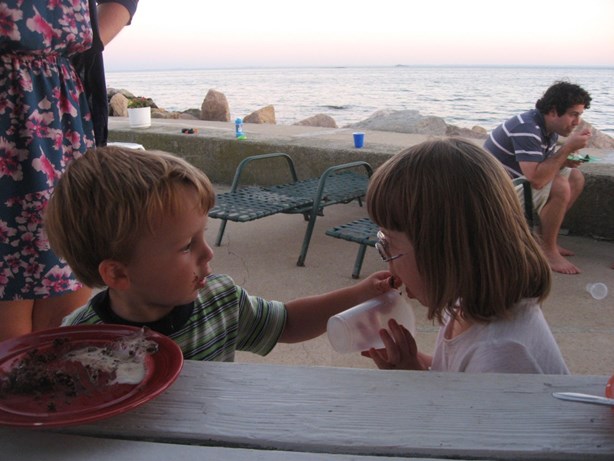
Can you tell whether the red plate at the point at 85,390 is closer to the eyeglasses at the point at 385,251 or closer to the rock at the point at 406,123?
the eyeglasses at the point at 385,251

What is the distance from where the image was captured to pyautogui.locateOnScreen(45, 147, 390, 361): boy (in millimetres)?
1388

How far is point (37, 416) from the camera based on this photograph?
37.2 inches

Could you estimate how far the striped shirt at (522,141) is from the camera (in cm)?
449

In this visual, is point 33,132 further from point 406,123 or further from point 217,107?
point 217,107

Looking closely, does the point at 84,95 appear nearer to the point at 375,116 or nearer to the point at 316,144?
the point at 316,144

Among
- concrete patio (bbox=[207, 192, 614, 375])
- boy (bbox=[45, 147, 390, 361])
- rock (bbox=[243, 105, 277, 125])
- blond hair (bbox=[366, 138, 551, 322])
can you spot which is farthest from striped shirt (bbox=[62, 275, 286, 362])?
rock (bbox=[243, 105, 277, 125])

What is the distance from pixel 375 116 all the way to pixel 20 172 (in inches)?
404

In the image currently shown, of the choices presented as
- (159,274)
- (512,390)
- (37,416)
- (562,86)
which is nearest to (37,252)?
(159,274)

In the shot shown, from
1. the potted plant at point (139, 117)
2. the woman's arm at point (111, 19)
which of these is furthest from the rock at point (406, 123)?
the woman's arm at point (111, 19)

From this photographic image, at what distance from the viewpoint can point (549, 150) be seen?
15.3 feet

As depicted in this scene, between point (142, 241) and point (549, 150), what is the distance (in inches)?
154

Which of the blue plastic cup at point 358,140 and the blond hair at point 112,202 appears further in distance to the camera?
the blue plastic cup at point 358,140

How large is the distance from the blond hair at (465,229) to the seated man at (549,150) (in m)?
3.12

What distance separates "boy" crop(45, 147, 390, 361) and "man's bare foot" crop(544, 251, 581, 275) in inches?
115
